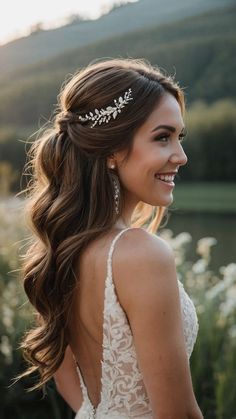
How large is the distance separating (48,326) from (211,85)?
25.5 metres

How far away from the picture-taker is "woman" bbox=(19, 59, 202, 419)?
186cm

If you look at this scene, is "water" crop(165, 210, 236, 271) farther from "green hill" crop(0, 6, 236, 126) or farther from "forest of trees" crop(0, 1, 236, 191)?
"green hill" crop(0, 6, 236, 126)

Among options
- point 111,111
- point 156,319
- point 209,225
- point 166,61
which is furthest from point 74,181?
point 166,61

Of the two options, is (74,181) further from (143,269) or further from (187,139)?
(187,139)

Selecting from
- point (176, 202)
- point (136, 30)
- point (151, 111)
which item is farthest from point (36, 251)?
point (136, 30)

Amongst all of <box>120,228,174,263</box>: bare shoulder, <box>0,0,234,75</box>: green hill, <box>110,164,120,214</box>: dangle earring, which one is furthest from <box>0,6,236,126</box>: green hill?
<box>120,228,174,263</box>: bare shoulder

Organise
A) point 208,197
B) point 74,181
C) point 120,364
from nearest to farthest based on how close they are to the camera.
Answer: point 120,364, point 74,181, point 208,197

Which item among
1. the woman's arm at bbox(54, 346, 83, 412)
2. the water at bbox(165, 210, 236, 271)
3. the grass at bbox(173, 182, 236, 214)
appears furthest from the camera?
the grass at bbox(173, 182, 236, 214)

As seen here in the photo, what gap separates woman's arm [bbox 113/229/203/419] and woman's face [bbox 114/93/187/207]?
267mm

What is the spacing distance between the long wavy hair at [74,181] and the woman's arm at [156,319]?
0.21 metres

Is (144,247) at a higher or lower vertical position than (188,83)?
higher

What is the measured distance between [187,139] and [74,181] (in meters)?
23.4

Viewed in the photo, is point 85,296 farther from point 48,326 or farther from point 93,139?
point 93,139

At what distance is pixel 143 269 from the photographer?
1.82 m
